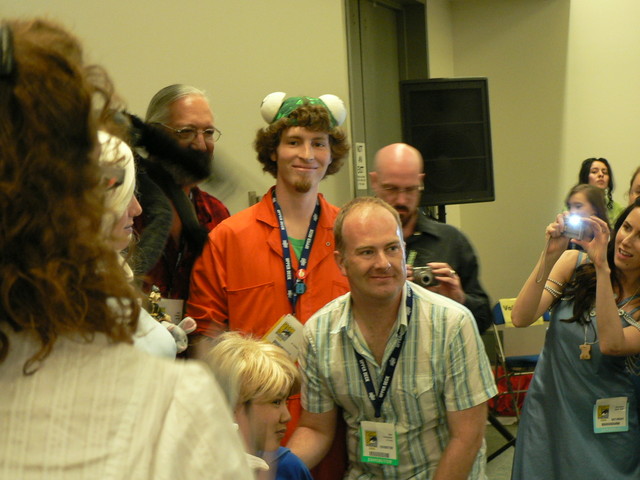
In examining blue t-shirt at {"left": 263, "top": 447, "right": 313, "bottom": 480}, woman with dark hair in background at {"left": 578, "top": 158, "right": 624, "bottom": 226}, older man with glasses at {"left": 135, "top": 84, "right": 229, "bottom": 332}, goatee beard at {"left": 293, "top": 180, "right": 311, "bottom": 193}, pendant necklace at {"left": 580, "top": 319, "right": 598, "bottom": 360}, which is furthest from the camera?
woman with dark hair in background at {"left": 578, "top": 158, "right": 624, "bottom": 226}

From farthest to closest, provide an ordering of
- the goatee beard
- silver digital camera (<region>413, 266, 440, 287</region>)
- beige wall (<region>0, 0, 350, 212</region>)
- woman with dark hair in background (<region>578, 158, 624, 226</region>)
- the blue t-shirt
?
woman with dark hair in background (<region>578, 158, 624, 226</region>)
beige wall (<region>0, 0, 350, 212</region>)
the goatee beard
silver digital camera (<region>413, 266, 440, 287</region>)
the blue t-shirt

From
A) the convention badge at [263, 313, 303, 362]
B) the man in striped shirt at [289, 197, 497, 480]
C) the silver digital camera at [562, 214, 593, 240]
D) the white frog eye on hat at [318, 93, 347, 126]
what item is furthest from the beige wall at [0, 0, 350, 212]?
the silver digital camera at [562, 214, 593, 240]

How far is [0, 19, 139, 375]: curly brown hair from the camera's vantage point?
649mm

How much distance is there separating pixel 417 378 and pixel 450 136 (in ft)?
12.4

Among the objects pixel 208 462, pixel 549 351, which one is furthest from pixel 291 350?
pixel 208 462

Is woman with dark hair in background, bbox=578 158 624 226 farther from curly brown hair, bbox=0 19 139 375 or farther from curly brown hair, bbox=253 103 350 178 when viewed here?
curly brown hair, bbox=0 19 139 375

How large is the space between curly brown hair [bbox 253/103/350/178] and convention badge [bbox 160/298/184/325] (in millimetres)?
697

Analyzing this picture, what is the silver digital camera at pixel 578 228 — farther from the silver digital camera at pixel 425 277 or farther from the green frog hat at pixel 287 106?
the green frog hat at pixel 287 106

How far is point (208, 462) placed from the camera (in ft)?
2.21

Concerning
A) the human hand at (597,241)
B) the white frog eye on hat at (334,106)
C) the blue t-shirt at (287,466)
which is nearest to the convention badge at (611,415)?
the human hand at (597,241)

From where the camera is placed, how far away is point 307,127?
2.75 meters

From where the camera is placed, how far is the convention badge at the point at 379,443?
88.4 inches

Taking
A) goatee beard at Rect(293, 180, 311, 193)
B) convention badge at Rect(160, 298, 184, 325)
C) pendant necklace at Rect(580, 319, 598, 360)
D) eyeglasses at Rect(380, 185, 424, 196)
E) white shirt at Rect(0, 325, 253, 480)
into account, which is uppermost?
goatee beard at Rect(293, 180, 311, 193)

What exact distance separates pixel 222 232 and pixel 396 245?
25.0 inches
